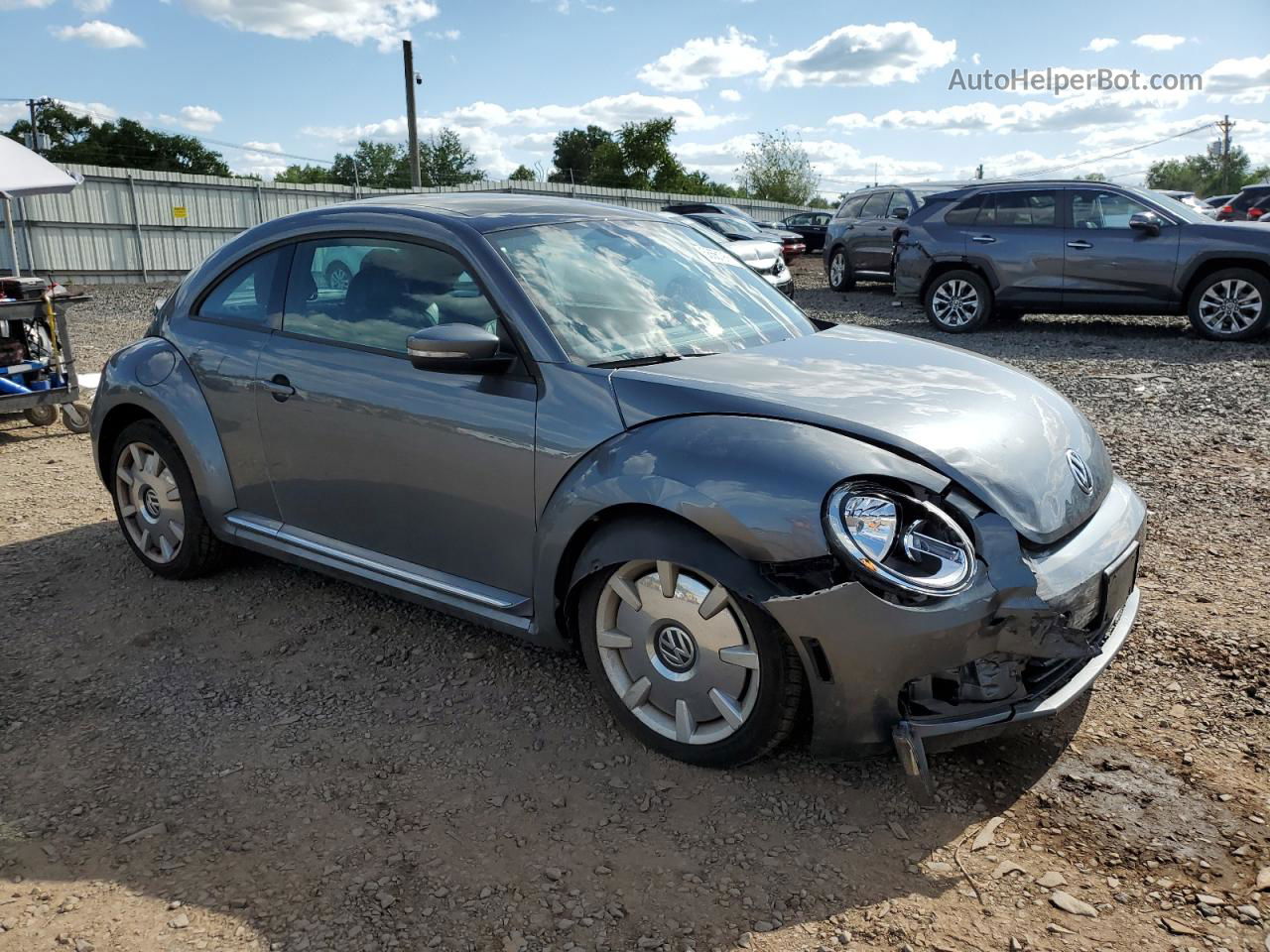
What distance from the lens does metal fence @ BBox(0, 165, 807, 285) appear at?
898 inches

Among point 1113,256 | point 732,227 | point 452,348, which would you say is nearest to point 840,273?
point 732,227

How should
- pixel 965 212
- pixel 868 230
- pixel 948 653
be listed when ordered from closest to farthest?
1. pixel 948 653
2. pixel 965 212
3. pixel 868 230

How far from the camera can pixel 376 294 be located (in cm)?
385

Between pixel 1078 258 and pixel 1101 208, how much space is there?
0.59 metres

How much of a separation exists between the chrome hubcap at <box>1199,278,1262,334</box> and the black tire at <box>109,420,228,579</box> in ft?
33.9

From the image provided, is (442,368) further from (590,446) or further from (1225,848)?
(1225,848)

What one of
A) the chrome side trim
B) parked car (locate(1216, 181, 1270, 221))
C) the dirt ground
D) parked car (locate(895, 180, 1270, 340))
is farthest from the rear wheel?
the chrome side trim

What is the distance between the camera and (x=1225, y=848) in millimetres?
2684

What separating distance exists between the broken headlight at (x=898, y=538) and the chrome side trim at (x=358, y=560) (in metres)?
1.20

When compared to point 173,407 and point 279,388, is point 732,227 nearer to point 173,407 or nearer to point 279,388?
point 173,407

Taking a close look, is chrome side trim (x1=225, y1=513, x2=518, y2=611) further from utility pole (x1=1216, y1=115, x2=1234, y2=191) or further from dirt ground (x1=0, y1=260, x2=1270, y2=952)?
utility pole (x1=1216, y1=115, x2=1234, y2=191)

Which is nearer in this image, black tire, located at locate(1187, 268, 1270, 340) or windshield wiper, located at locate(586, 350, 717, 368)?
windshield wiper, located at locate(586, 350, 717, 368)

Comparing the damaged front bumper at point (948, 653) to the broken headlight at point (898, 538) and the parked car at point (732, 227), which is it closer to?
the broken headlight at point (898, 538)

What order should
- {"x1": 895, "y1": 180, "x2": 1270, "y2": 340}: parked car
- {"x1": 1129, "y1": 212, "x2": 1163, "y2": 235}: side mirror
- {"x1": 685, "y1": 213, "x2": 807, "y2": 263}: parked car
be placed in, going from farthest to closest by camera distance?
{"x1": 685, "y1": 213, "x2": 807, "y2": 263}: parked car, {"x1": 1129, "y1": 212, "x2": 1163, "y2": 235}: side mirror, {"x1": 895, "y1": 180, "x2": 1270, "y2": 340}: parked car
